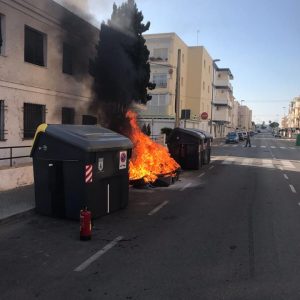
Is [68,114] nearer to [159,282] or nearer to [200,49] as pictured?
[159,282]

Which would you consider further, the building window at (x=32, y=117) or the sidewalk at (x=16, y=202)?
the building window at (x=32, y=117)

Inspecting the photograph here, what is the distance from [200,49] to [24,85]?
4565 cm

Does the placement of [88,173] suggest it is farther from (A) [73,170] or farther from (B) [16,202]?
(B) [16,202]

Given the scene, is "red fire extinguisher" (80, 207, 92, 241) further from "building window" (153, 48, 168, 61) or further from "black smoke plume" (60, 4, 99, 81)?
"building window" (153, 48, 168, 61)

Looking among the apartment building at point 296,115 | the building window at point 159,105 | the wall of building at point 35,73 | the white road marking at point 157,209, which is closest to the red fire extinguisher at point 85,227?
the white road marking at point 157,209

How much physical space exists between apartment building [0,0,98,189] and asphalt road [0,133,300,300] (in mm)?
5363

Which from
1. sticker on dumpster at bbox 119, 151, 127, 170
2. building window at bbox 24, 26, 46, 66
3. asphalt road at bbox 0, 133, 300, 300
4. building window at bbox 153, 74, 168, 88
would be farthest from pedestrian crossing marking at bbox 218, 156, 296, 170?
building window at bbox 153, 74, 168, 88

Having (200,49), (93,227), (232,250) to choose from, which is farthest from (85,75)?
(200,49)

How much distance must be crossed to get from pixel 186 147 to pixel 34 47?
8.59 meters

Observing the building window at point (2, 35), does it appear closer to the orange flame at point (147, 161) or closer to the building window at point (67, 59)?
the building window at point (67, 59)

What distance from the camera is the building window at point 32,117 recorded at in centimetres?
1393

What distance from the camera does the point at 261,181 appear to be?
15.4 meters

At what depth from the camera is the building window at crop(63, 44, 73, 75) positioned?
53.2 ft

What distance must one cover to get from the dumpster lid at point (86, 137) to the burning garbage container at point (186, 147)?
1019 centimetres
